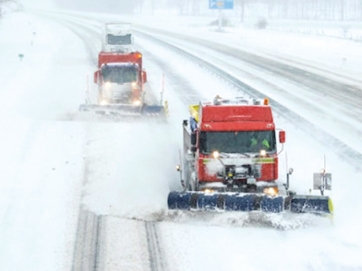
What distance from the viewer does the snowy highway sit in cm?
1290

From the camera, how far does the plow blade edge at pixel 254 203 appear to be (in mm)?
14398

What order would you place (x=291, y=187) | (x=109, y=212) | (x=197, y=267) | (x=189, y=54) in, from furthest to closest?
(x=189, y=54), (x=291, y=187), (x=109, y=212), (x=197, y=267)

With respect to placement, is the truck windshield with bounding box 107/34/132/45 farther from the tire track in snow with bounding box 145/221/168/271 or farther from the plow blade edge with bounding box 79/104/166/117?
the tire track in snow with bounding box 145/221/168/271

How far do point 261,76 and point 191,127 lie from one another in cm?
2438

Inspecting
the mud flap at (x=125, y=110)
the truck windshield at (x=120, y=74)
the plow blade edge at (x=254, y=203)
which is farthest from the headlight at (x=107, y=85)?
the plow blade edge at (x=254, y=203)

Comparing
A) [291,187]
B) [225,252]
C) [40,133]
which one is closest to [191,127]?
[291,187]

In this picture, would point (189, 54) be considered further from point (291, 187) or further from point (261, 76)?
point (291, 187)

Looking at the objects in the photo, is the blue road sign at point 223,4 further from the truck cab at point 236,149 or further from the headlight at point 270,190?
the headlight at point 270,190

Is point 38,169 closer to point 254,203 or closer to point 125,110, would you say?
point 254,203

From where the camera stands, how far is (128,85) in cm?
2766

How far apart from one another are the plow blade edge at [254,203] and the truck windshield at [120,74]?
13.4 meters

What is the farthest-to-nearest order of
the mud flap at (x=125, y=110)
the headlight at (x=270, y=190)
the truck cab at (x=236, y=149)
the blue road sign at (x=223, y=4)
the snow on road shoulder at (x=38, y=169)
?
1. the blue road sign at (x=223, y=4)
2. the mud flap at (x=125, y=110)
3. the headlight at (x=270, y=190)
4. the truck cab at (x=236, y=149)
5. the snow on road shoulder at (x=38, y=169)

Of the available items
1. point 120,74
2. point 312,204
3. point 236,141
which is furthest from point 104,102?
point 312,204

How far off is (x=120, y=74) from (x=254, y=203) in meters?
14.3
